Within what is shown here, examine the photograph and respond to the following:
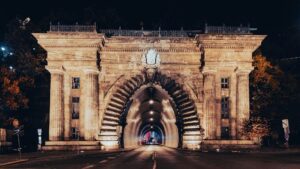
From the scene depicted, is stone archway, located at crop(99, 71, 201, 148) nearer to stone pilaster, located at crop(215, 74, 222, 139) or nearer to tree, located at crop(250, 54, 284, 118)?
stone pilaster, located at crop(215, 74, 222, 139)

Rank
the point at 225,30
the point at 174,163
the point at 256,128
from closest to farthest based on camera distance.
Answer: the point at 174,163 < the point at 256,128 < the point at 225,30

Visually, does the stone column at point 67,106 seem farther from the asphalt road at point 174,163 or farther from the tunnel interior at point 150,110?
the asphalt road at point 174,163

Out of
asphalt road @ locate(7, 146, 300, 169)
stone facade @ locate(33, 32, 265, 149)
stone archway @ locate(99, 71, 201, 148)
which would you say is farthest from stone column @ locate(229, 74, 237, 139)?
asphalt road @ locate(7, 146, 300, 169)

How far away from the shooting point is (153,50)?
70062mm

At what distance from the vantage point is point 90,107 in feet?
221

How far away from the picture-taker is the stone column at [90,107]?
6719cm

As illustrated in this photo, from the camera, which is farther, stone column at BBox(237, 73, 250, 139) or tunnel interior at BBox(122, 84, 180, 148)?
tunnel interior at BBox(122, 84, 180, 148)

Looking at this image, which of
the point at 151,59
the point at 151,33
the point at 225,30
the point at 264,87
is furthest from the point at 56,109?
the point at 264,87

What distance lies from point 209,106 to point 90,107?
15.0m

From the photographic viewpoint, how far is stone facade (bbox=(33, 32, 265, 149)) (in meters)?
67.2

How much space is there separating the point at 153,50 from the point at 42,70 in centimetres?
1866

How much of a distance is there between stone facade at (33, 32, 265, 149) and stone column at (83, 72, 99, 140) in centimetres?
12

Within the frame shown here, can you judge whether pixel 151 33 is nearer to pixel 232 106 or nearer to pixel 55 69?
pixel 55 69

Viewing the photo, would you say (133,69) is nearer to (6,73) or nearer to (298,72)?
(6,73)
